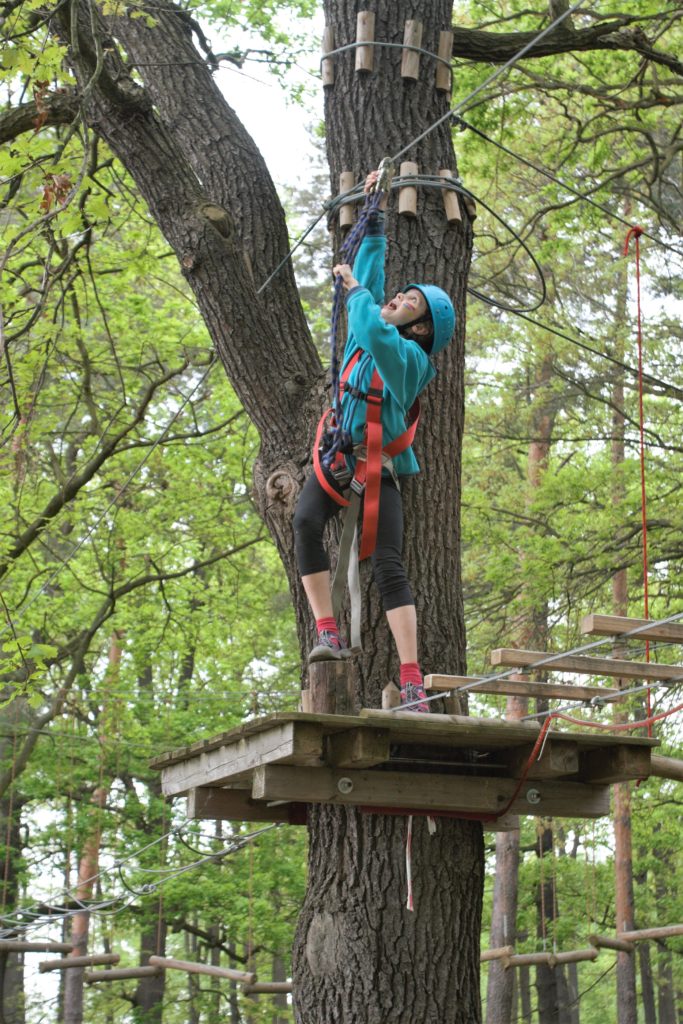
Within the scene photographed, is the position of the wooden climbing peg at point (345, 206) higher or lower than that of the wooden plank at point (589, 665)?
higher

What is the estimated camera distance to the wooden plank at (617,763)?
371 centimetres

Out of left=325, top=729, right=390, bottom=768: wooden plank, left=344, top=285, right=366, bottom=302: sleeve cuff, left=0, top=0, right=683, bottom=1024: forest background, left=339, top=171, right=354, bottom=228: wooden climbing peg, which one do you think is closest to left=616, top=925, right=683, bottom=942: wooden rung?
left=0, top=0, right=683, bottom=1024: forest background

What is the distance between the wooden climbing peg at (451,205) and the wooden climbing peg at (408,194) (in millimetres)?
125

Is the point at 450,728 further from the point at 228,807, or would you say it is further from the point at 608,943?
the point at 608,943

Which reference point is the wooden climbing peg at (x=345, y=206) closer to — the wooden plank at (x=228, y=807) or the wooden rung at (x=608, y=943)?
the wooden plank at (x=228, y=807)

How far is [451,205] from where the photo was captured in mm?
4652

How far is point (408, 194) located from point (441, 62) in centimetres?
70

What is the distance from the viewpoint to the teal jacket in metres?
3.61

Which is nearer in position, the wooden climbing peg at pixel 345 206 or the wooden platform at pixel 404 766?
the wooden platform at pixel 404 766

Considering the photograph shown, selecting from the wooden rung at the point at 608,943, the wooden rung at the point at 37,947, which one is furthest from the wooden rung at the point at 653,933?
the wooden rung at the point at 37,947

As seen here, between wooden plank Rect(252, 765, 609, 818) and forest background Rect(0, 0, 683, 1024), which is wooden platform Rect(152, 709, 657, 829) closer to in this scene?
wooden plank Rect(252, 765, 609, 818)

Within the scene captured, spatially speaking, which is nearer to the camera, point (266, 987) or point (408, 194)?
point (408, 194)

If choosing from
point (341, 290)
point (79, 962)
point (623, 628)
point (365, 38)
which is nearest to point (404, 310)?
point (341, 290)

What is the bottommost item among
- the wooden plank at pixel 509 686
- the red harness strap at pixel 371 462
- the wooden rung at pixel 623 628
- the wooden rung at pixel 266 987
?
the wooden rung at pixel 266 987
